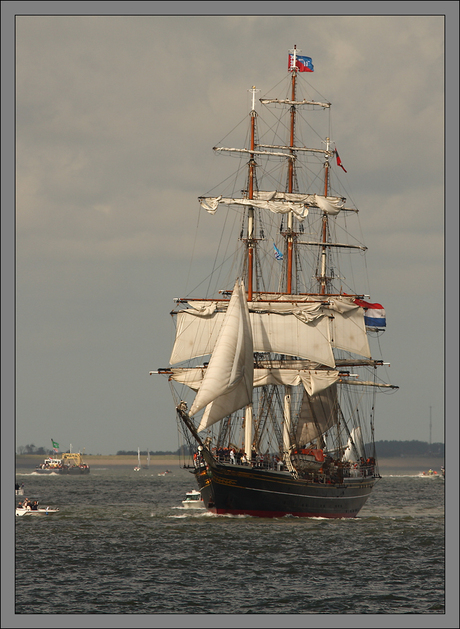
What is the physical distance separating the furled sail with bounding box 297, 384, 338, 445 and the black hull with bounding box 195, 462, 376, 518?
44.5ft

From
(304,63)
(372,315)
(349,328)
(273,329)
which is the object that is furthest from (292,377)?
(304,63)

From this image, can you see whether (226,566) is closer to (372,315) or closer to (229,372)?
(229,372)

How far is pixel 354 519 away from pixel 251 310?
2066 cm

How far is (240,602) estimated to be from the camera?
1661 inches

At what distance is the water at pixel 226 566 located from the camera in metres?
42.1

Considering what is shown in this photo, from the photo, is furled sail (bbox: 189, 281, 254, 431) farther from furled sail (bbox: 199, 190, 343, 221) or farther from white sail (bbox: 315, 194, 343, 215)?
white sail (bbox: 315, 194, 343, 215)

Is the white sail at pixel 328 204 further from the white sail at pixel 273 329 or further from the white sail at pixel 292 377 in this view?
the white sail at pixel 292 377

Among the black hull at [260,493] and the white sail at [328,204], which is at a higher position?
the white sail at [328,204]

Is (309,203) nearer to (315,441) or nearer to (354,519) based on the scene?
(315,441)

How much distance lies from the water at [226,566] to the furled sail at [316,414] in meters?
17.9

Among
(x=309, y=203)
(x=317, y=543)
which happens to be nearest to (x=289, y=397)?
(x=309, y=203)

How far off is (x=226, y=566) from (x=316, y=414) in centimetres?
4929

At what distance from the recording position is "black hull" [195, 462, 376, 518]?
7756cm

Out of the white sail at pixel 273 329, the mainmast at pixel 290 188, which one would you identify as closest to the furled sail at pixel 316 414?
the white sail at pixel 273 329
